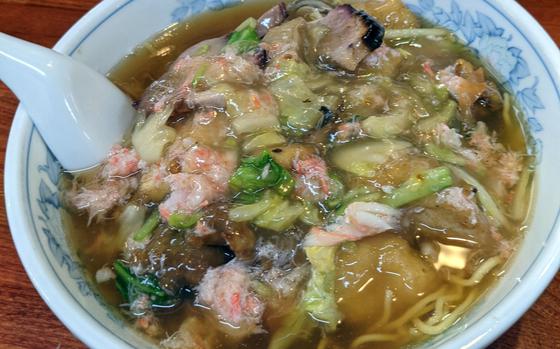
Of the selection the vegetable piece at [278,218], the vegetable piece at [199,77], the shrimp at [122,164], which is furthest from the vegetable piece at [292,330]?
the vegetable piece at [199,77]

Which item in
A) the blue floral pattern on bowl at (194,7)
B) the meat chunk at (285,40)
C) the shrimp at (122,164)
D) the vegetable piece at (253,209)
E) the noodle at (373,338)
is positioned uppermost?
the meat chunk at (285,40)

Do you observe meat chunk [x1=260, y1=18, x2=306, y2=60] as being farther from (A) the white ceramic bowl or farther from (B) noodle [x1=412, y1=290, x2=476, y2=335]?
(B) noodle [x1=412, y1=290, x2=476, y2=335]

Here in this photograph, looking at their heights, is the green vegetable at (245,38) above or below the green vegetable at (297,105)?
above

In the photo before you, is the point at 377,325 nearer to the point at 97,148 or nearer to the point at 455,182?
the point at 455,182

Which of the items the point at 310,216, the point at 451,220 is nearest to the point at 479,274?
the point at 451,220

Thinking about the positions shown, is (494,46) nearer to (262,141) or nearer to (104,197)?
(262,141)

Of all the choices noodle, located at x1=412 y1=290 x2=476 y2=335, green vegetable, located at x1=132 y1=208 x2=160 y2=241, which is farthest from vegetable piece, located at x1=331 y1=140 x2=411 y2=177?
green vegetable, located at x1=132 y1=208 x2=160 y2=241

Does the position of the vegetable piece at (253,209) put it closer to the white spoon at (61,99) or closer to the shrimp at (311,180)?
the shrimp at (311,180)
